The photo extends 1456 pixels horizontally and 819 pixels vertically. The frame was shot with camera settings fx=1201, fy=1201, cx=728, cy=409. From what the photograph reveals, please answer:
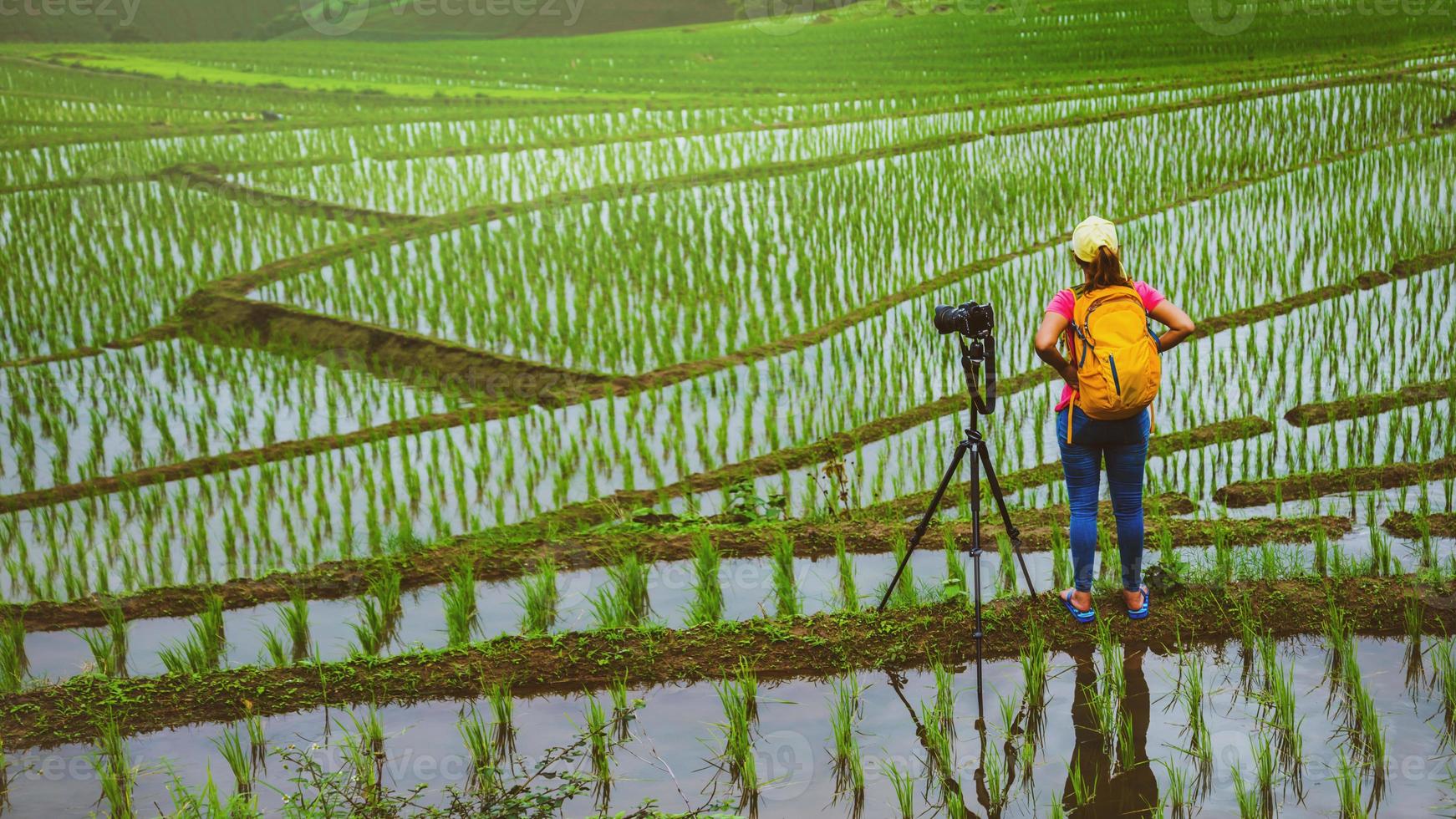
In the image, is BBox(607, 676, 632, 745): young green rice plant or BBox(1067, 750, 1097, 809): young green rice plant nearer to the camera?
BBox(1067, 750, 1097, 809): young green rice plant

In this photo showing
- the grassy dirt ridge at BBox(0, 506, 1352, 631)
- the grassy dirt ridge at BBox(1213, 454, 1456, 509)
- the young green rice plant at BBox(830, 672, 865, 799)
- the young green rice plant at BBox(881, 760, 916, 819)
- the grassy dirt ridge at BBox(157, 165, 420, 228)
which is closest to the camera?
the young green rice plant at BBox(881, 760, 916, 819)

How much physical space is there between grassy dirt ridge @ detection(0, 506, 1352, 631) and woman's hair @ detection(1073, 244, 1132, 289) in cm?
94

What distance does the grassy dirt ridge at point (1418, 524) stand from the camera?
2932 millimetres

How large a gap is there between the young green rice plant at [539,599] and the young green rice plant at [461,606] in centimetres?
12

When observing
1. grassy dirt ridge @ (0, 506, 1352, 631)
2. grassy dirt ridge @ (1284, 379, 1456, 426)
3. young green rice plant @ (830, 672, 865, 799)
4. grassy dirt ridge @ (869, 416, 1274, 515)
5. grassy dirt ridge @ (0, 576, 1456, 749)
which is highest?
grassy dirt ridge @ (1284, 379, 1456, 426)

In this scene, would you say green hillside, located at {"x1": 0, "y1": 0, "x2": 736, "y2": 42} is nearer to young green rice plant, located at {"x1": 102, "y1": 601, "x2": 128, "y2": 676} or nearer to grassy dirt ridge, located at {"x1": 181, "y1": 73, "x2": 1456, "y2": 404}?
grassy dirt ridge, located at {"x1": 181, "y1": 73, "x2": 1456, "y2": 404}

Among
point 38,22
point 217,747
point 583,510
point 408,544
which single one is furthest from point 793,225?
point 38,22

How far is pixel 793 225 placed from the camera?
6086 mm

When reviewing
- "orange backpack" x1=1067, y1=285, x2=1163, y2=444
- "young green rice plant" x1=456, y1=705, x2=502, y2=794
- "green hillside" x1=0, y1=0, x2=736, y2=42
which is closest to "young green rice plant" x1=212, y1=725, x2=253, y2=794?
"young green rice plant" x1=456, y1=705, x2=502, y2=794

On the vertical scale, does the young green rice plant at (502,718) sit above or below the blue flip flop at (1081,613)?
below

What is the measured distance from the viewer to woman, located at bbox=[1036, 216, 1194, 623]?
225 cm

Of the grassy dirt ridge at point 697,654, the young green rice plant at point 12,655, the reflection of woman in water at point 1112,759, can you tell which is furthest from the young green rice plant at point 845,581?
the young green rice plant at point 12,655

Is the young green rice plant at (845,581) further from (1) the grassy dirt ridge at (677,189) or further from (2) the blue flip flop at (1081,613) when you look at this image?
(1) the grassy dirt ridge at (677,189)

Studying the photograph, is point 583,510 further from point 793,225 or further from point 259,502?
point 793,225
